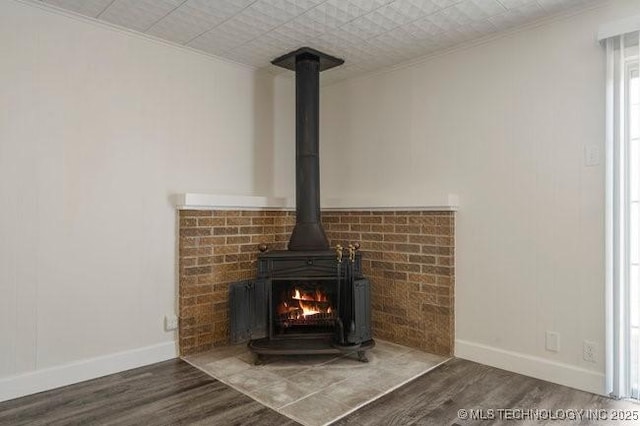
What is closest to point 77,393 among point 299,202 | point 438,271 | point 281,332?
point 281,332

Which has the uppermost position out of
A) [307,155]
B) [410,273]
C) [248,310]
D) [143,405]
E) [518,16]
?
[518,16]

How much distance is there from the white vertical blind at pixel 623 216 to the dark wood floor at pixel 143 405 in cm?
193

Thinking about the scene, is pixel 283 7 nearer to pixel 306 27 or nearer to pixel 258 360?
pixel 306 27

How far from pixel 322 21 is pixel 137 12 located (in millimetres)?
1189

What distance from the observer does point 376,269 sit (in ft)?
11.9

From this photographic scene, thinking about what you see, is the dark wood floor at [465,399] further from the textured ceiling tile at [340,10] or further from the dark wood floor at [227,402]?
the textured ceiling tile at [340,10]

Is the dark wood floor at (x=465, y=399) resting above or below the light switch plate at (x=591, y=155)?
below

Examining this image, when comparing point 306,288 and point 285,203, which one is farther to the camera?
point 285,203

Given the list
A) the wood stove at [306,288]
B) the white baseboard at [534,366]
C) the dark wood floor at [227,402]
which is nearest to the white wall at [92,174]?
the dark wood floor at [227,402]

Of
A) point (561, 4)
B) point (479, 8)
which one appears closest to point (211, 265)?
point (479, 8)

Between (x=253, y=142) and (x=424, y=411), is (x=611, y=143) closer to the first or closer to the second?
(x=424, y=411)

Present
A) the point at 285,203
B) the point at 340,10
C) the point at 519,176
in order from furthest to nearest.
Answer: the point at 285,203 < the point at 519,176 < the point at 340,10

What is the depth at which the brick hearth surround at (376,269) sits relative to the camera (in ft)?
10.4

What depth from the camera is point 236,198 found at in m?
3.39
